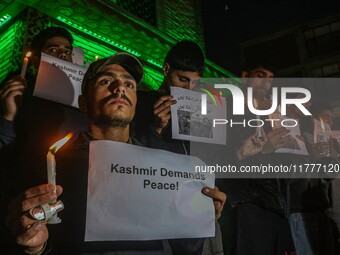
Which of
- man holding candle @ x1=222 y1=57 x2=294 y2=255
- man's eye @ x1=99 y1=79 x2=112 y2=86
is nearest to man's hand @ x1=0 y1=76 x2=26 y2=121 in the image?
man's eye @ x1=99 y1=79 x2=112 y2=86

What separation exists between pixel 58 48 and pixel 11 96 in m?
0.87

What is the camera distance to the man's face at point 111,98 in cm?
157

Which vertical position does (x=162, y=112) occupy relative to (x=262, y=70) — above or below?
below

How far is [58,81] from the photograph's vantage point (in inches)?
80.3

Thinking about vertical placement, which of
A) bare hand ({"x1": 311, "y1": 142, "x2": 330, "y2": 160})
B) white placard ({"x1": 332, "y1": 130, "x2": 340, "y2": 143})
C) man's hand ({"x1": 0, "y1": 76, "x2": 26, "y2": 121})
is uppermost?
white placard ({"x1": 332, "y1": 130, "x2": 340, "y2": 143})

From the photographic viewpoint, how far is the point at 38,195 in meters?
1.11

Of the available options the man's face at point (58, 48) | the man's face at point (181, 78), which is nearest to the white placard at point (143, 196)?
the man's face at point (181, 78)

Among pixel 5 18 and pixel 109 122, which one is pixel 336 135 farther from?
pixel 5 18

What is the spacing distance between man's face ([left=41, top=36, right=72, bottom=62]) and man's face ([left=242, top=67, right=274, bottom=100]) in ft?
5.13

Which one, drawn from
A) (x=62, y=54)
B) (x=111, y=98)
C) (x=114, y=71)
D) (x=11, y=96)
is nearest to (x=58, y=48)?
(x=62, y=54)

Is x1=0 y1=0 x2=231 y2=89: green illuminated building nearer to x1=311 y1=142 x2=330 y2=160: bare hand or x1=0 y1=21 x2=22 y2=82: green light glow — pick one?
x1=0 y1=21 x2=22 y2=82: green light glow

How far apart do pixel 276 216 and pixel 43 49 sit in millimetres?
2246

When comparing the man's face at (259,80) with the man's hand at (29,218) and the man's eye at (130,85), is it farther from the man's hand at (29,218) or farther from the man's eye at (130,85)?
the man's hand at (29,218)

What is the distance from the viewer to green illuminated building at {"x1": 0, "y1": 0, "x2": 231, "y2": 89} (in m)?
3.92
